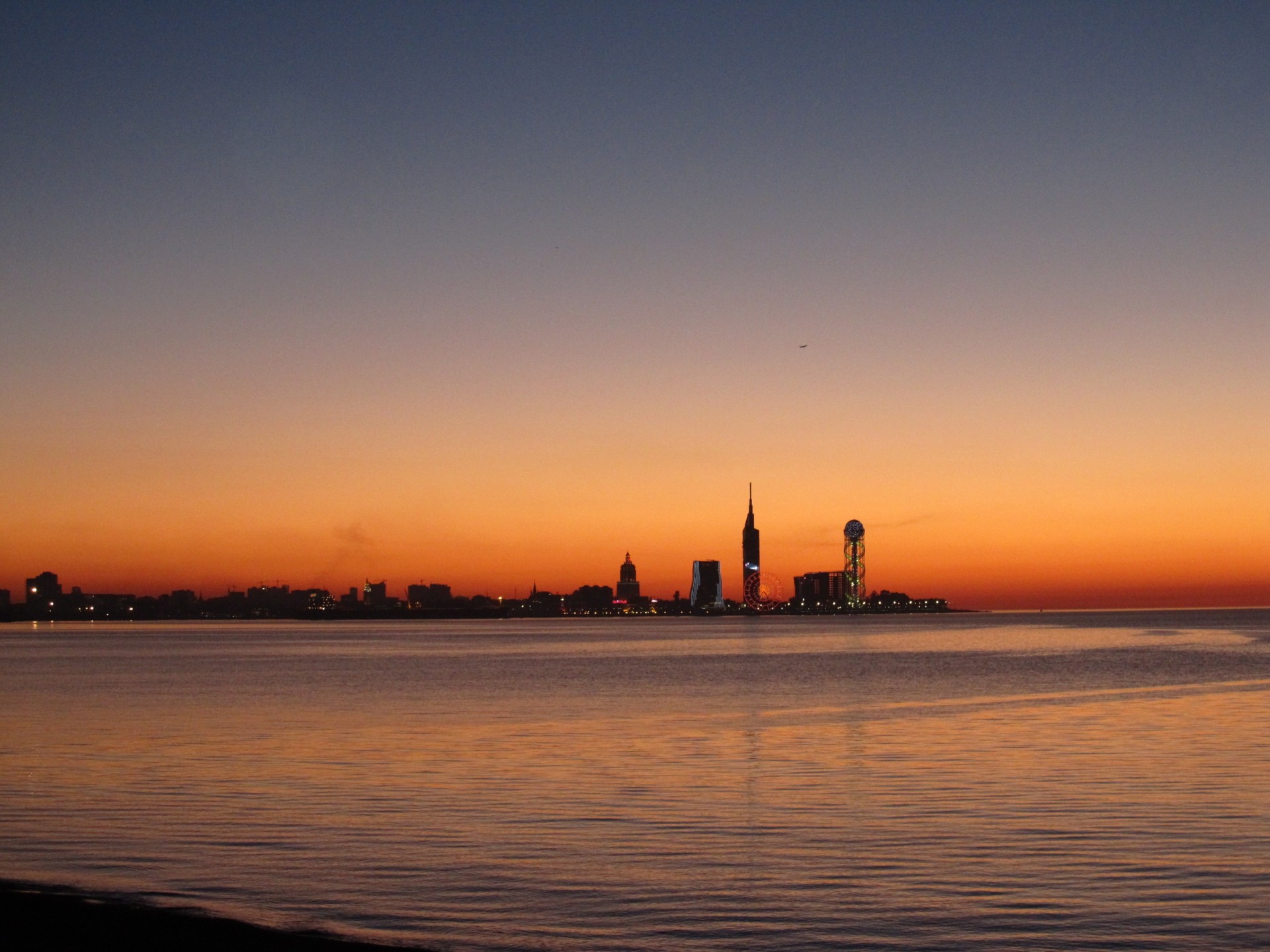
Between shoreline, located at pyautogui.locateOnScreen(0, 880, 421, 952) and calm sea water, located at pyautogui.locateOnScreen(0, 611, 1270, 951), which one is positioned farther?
calm sea water, located at pyautogui.locateOnScreen(0, 611, 1270, 951)

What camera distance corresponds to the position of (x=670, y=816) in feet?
81.1

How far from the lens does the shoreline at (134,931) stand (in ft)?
44.2

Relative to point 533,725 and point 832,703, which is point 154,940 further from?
point 832,703

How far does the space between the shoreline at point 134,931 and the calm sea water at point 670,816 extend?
148 centimetres

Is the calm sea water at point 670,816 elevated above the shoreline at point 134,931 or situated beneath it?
situated beneath

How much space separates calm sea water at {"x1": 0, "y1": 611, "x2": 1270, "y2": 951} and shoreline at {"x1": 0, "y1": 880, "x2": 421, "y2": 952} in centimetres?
148

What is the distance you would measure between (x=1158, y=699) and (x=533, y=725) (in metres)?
27.7

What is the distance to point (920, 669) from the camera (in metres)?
88.2

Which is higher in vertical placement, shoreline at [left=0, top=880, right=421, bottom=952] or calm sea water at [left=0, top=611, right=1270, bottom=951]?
shoreline at [left=0, top=880, right=421, bottom=952]

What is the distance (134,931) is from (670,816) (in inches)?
486

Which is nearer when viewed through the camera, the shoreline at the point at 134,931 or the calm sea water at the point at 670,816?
the shoreline at the point at 134,931

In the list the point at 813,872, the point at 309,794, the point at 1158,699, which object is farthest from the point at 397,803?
the point at 1158,699

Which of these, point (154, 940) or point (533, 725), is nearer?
point (154, 940)

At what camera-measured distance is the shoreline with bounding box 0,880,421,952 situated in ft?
44.2
